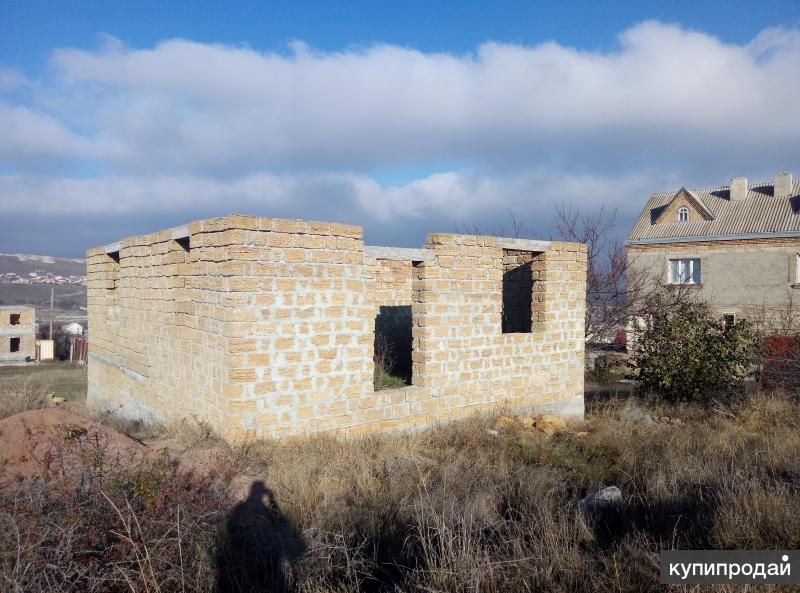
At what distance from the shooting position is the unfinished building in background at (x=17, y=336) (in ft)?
129

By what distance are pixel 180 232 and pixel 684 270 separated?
25.0m

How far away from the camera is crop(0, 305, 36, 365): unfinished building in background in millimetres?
39312

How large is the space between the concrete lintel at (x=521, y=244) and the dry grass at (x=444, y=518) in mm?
3036

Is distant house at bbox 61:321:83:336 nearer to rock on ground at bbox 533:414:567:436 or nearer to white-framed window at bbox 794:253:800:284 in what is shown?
rock on ground at bbox 533:414:567:436

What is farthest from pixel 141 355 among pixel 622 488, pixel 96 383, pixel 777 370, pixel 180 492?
pixel 777 370

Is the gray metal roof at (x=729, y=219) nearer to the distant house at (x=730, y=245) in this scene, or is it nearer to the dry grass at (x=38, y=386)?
the distant house at (x=730, y=245)

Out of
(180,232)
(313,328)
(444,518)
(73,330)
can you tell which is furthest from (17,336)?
(444,518)

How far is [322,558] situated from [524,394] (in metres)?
5.93

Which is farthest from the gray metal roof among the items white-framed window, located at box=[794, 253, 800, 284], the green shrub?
the green shrub

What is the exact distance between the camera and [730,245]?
25203mm

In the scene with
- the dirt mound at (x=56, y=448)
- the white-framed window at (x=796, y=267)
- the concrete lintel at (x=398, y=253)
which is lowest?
the dirt mound at (x=56, y=448)

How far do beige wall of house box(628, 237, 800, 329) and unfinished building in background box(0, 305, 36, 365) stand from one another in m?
39.2

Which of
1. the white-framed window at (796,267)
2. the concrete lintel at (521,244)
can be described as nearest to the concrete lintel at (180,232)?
the concrete lintel at (521,244)

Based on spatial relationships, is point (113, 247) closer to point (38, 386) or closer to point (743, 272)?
point (38, 386)
